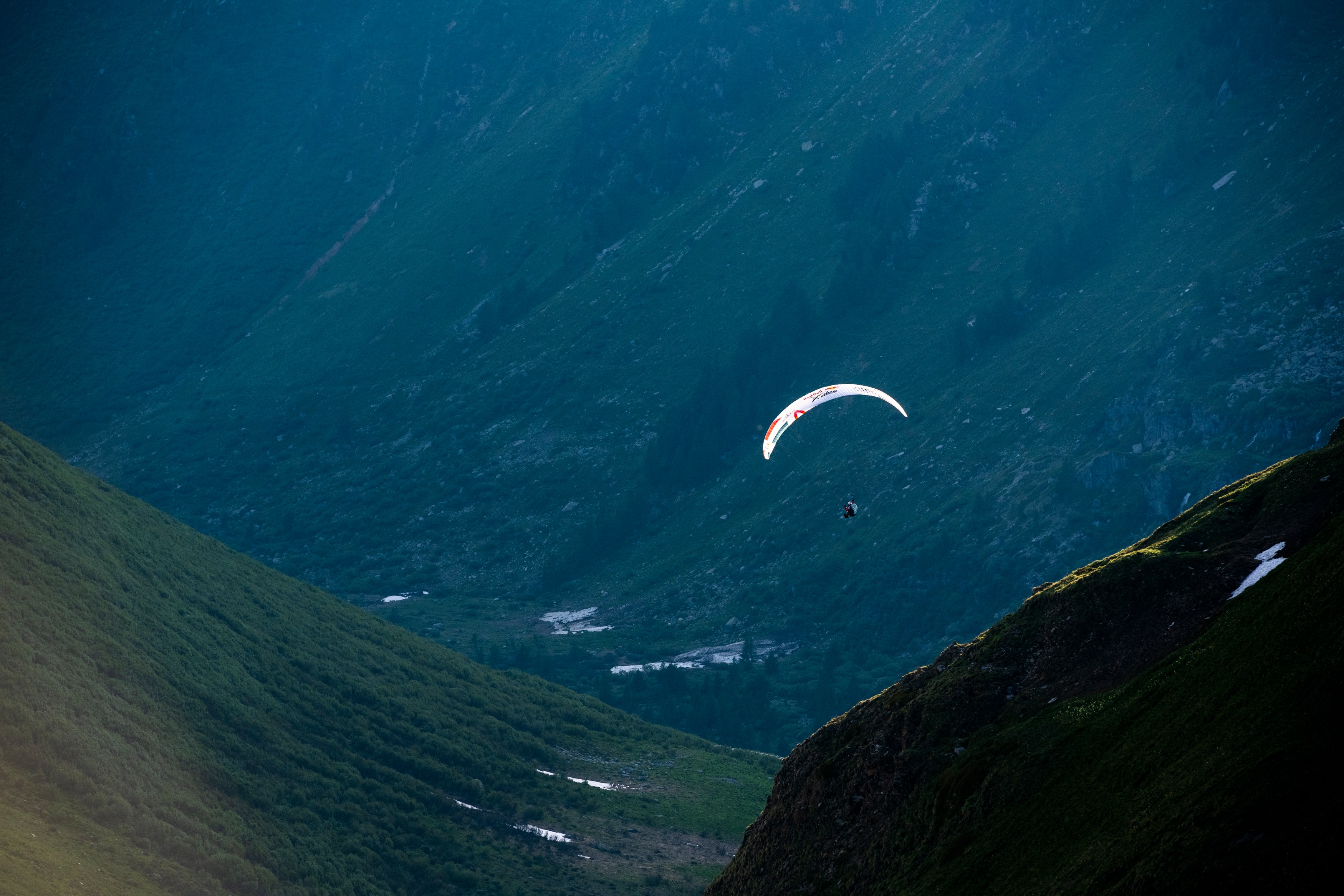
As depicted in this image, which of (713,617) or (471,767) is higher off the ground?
(713,617)

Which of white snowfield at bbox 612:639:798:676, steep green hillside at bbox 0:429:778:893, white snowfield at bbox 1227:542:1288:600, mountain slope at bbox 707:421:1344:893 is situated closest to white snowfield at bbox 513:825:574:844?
steep green hillside at bbox 0:429:778:893

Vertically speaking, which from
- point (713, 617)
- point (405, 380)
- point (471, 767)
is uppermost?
point (405, 380)

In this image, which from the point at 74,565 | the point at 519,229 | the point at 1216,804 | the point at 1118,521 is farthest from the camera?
the point at 519,229

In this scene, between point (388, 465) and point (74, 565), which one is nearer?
point (74, 565)

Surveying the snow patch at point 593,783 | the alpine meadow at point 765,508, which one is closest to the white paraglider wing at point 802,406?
the alpine meadow at point 765,508

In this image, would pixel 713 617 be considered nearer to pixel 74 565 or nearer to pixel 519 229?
pixel 74 565

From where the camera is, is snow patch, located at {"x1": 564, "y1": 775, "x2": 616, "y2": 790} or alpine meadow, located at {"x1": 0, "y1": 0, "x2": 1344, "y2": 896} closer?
alpine meadow, located at {"x1": 0, "y1": 0, "x2": 1344, "y2": 896}

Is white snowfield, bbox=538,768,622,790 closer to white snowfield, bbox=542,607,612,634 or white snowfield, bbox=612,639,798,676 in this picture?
white snowfield, bbox=612,639,798,676

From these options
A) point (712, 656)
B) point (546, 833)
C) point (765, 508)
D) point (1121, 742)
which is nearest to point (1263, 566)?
point (1121, 742)

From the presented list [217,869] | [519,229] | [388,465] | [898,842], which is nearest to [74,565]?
[217,869]
